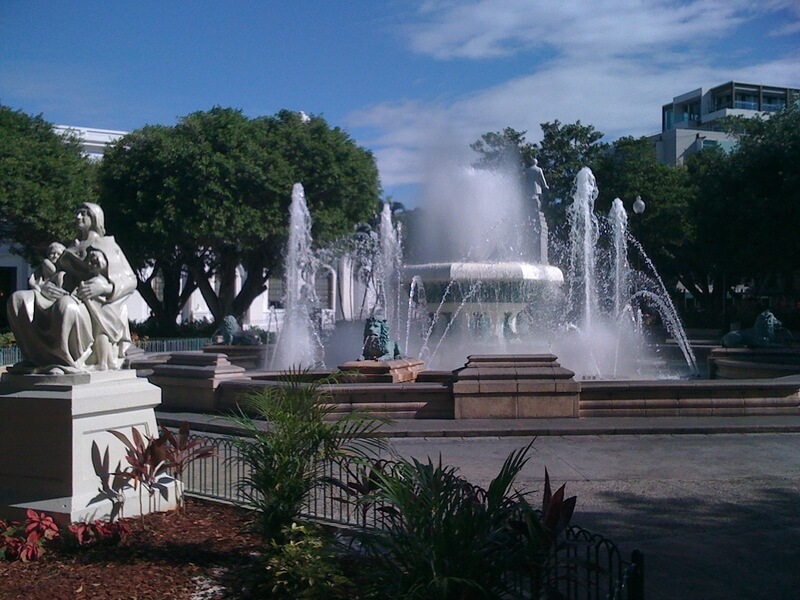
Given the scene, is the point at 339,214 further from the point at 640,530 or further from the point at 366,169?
the point at 640,530

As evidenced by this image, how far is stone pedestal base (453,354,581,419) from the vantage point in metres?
12.8

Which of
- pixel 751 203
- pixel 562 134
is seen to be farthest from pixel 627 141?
pixel 751 203

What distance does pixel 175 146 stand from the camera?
3288 centimetres

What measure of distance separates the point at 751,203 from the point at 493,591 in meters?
32.3

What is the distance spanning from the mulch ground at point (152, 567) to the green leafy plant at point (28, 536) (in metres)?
0.08

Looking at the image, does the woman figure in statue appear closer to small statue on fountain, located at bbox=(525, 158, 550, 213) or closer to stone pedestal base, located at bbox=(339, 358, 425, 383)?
stone pedestal base, located at bbox=(339, 358, 425, 383)

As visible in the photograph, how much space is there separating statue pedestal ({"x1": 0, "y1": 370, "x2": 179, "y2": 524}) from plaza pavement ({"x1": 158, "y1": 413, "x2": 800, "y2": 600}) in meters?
1.16

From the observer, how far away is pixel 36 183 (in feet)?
100.0

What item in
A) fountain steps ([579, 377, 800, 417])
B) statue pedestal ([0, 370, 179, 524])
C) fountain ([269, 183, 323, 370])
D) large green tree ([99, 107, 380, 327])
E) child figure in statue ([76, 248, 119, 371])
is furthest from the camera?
large green tree ([99, 107, 380, 327])

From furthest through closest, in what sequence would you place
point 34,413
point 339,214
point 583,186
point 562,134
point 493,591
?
point 562,134
point 339,214
point 583,186
point 34,413
point 493,591

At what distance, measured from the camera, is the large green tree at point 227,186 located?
3247 centimetres

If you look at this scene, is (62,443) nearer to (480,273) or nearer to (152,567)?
(152,567)

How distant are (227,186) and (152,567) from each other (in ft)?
93.4

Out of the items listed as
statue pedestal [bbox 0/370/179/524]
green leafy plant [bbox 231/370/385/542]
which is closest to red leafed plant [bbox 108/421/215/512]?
statue pedestal [bbox 0/370/179/524]
